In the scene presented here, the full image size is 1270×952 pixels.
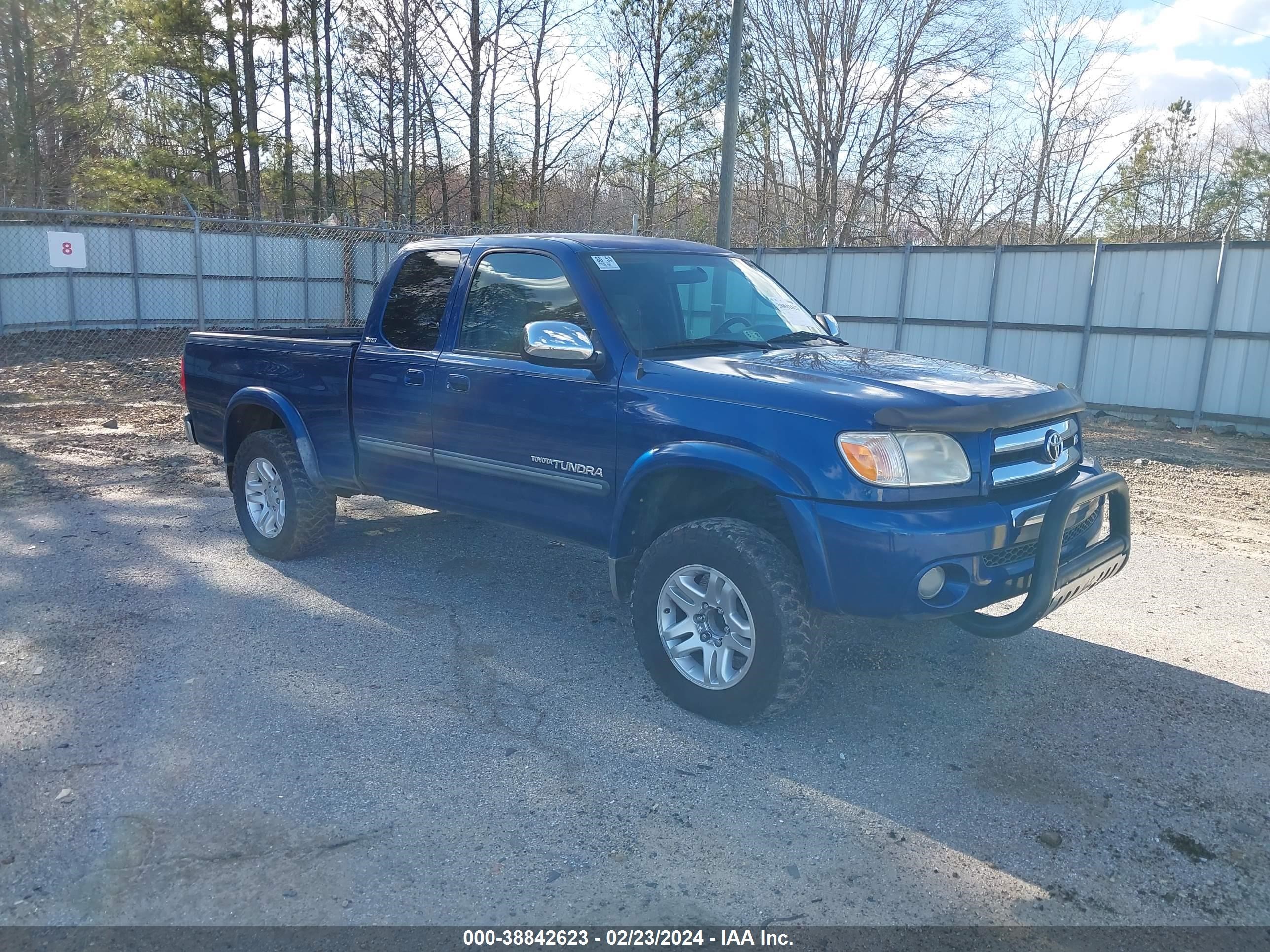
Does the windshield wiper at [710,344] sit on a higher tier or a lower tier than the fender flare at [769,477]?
higher

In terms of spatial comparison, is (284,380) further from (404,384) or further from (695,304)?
(695,304)

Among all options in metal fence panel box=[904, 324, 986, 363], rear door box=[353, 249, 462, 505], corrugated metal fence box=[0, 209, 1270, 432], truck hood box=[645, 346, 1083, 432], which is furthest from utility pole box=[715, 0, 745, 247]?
truck hood box=[645, 346, 1083, 432]

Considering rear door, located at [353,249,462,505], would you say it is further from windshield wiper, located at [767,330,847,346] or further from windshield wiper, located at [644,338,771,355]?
windshield wiper, located at [767,330,847,346]

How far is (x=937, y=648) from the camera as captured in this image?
4965 millimetres

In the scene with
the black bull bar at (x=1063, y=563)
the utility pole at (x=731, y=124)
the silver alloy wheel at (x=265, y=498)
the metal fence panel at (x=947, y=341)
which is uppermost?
the utility pole at (x=731, y=124)

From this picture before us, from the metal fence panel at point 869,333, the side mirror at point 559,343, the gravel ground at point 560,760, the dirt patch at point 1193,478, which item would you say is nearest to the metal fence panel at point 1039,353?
the dirt patch at point 1193,478

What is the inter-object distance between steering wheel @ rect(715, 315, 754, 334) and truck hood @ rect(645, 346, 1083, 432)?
0.31 metres

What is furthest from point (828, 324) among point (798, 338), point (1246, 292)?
point (1246, 292)

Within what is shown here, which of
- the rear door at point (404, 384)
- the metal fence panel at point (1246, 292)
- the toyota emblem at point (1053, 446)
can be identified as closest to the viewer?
the toyota emblem at point (1053, 446)

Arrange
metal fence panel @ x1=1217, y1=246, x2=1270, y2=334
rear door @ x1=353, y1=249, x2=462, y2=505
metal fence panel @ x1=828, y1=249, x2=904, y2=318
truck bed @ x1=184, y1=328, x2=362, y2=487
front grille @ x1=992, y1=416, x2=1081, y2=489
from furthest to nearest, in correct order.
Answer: metal fence panel @ x1=828, y1=249, x2=904, y2=318
metal fence panel @ x1=1217, y1=246, x2=1270, y2=334
truck bed @ x1=184, y1=328, x2=362, y2=487
rear door @ x1=353, y1=249, x2=462, y2=505
front grille @ x1=992, y1=416, x2=1081, y2=489

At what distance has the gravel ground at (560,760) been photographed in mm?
2932

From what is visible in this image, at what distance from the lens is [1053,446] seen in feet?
13.3

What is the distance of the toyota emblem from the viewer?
4035mm

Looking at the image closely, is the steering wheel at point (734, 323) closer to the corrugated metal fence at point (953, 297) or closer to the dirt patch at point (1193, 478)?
the dirt patch at point (1193, 478)
